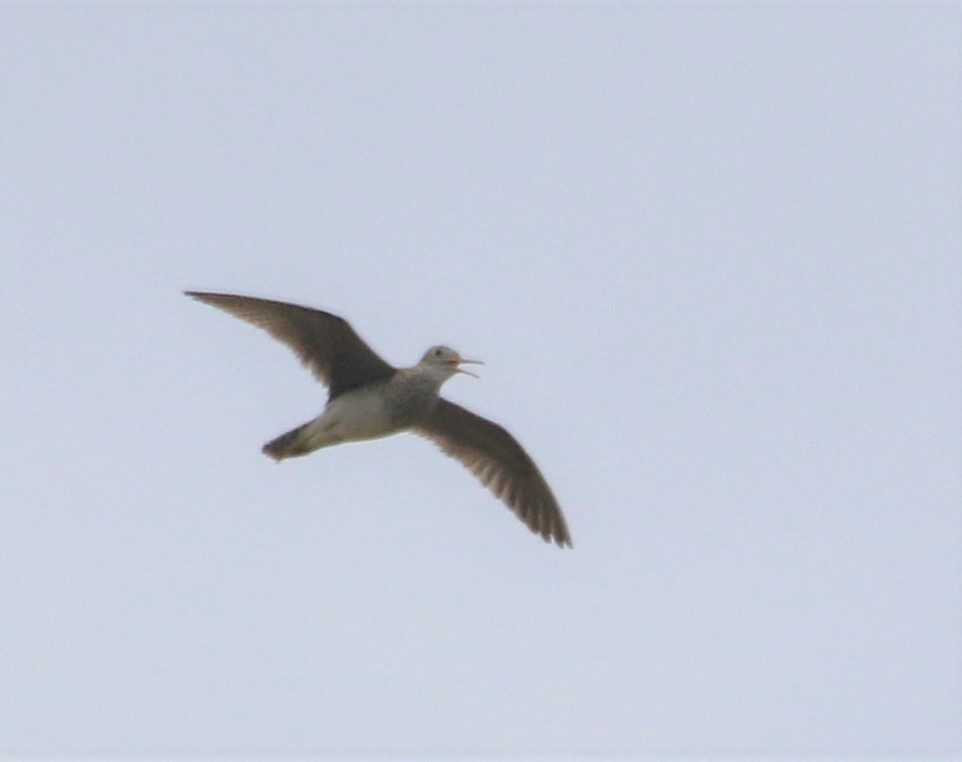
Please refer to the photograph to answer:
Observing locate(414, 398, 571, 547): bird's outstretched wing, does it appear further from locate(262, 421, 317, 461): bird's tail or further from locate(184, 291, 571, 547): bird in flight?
locate(262, 421, 317, 461): bird's tail

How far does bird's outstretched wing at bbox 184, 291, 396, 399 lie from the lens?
49.1ft

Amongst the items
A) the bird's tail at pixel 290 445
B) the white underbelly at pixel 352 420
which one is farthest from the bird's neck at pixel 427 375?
the bird's tail at pixel 290 445

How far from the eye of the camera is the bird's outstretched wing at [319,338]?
49.1ft

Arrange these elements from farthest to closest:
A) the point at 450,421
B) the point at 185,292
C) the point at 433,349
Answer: the point at 450,421, the point at 433,349, the point at 185,292

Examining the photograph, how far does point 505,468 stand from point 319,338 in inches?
114

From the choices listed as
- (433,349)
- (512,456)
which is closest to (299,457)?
(433,349)

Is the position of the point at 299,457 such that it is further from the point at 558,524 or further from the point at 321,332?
the point at 558,524

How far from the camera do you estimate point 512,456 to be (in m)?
17.3

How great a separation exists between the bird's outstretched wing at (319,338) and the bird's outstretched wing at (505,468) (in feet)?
5.69

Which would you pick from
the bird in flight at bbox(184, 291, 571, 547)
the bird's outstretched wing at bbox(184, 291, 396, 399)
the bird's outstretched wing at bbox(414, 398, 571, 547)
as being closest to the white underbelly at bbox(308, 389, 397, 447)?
the bird in flight at bbox(184, 291, 571, 547)

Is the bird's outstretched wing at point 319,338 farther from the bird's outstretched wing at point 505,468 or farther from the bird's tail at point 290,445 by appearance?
the bird's outstretched wing at point 505,468

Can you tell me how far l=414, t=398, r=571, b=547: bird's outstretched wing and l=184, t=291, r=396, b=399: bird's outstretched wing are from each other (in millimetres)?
1735

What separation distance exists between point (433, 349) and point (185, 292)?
222 cm

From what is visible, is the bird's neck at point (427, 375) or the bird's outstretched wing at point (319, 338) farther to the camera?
the bird's neck at point (427, 375)
